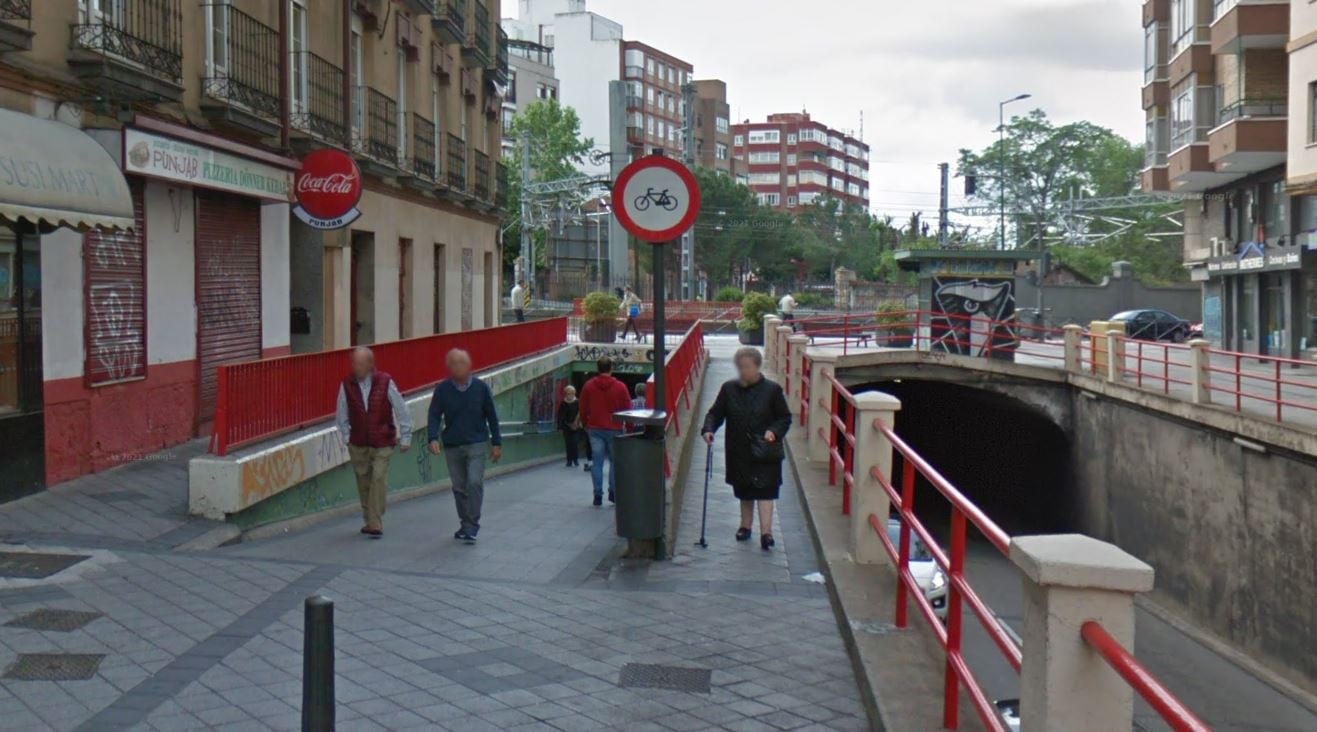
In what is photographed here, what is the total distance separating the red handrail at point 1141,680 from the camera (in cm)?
258

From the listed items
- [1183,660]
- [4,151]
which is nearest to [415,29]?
[4,151]

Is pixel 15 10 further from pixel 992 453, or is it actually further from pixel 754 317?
pixel 754 317

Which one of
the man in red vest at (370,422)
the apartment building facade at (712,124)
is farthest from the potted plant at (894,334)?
the apartment building facade at (712,124)

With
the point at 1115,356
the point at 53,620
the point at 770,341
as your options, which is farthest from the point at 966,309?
the point at 53,620

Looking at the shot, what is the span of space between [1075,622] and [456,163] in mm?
26025

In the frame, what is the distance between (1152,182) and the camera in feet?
151

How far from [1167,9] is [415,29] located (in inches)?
1250

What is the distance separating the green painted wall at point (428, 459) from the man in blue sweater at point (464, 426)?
185cm

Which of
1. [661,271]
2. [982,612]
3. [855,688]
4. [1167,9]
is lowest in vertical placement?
[855,688]

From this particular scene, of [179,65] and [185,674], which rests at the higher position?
[179,65]

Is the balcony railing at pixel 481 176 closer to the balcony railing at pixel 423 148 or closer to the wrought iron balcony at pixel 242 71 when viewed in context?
the balcony railing at pixel 423 148

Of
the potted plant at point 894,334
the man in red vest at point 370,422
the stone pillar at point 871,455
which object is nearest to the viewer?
the stone pillar at point 871,455

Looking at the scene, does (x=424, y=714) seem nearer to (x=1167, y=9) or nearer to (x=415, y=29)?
(x=415, y=29)

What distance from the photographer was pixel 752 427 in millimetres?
9758
